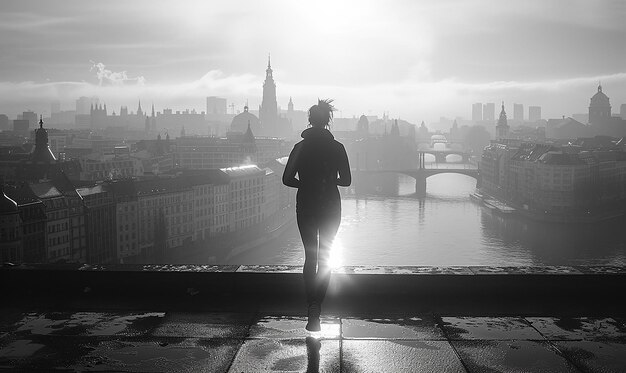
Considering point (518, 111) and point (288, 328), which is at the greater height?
point (518, 111)

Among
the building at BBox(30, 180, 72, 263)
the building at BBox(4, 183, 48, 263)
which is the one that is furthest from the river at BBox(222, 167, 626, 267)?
the building at BBox(4, 183, 48, 263)

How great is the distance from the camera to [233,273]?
9.52 feet

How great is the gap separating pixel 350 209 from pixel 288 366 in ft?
113

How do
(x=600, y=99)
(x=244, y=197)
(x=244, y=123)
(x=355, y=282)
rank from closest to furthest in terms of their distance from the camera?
(x=355, y=282)
(x=244, y=197)
(x=600, y=99)
(x=244, y=123)

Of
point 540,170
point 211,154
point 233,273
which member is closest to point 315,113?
point 233,273

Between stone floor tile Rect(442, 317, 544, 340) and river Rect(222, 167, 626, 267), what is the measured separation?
51.4 feet

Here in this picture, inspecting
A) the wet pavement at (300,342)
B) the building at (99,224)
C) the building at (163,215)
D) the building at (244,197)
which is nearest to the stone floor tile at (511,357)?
the wet pavement at (300,342)

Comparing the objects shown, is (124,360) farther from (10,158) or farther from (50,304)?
(10,158)

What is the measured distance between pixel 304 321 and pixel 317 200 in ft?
1.49

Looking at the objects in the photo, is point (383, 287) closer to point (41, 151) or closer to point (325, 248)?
point (325, 248)

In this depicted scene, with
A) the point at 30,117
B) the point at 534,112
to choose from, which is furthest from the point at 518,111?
the point at 30,117

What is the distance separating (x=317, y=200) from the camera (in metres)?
2.42

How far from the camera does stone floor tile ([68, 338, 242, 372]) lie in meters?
2.00

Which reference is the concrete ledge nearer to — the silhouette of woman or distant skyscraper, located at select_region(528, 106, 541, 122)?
the silhouette of woman
